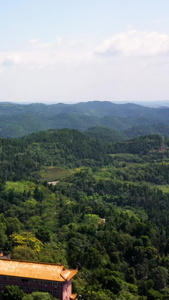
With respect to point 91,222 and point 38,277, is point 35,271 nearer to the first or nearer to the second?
point 38,277

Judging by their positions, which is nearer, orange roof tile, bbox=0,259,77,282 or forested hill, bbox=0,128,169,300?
orange roof tile, bbox=0,259,77,282

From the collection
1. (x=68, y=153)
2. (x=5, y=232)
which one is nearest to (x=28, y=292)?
(x=5, y=232)

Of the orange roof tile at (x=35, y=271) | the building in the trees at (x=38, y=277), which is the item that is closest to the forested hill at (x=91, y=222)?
the building in the trees at (x=38, y=277)

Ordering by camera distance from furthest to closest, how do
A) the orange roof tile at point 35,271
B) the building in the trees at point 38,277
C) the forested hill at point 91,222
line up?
the forested hill at point 91,222 → the orange roof tile at point 35,271 → the building in the trees at point 38,277

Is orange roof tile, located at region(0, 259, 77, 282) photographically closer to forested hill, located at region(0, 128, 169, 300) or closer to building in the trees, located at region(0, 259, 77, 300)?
building in the trees, located at region(0, 259, 77, 300)

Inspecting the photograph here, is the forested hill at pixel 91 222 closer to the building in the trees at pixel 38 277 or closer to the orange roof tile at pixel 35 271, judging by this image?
the building in the trees at pixel 38 277

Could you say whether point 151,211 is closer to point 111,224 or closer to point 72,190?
point 72,190

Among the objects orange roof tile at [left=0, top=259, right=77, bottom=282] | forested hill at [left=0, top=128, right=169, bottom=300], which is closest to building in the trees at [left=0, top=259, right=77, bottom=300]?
orange roof tile at [left=0, top=259, right=77, bottom=282]

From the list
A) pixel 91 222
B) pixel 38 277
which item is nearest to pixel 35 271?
pixel 38 277
